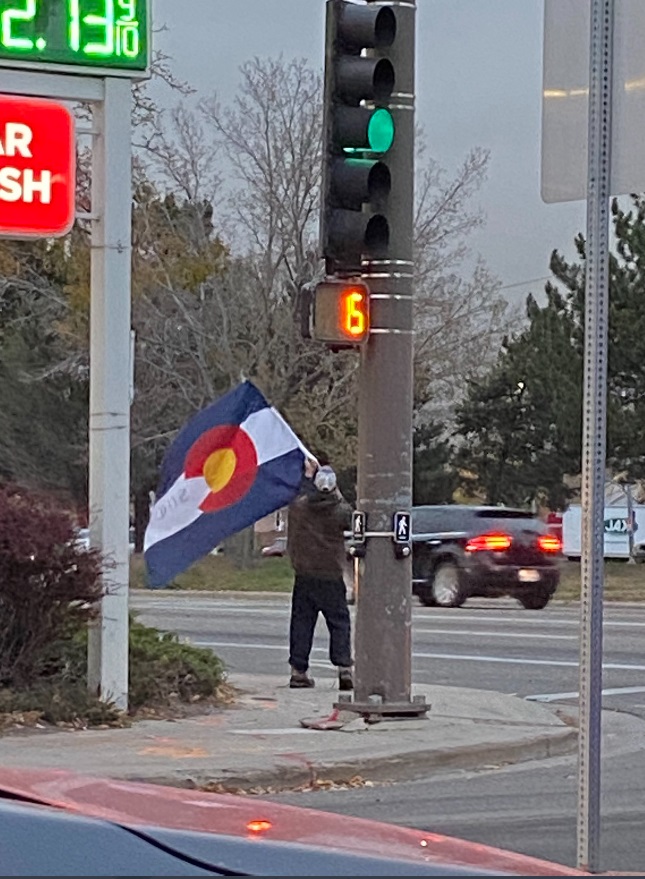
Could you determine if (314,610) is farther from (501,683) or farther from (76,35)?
(76,35)

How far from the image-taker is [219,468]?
40.7 feet

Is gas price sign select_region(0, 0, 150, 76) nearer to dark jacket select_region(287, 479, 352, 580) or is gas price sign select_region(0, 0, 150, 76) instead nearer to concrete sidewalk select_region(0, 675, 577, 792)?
dark jacket select_region(287, 479, 352, 580)

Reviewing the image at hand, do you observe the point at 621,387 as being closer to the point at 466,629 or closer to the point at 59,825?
the point at 466,629

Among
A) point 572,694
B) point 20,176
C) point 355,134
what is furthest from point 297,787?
point 572,694

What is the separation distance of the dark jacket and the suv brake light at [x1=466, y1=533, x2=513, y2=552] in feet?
42.3

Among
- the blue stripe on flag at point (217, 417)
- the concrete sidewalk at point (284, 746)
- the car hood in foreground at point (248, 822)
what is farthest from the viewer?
the blue stripe on flag at point (217, 417)

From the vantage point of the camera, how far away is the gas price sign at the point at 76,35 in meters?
11.7

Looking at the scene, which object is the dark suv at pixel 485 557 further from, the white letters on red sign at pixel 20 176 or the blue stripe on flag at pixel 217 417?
the white letters on red sign at pixel 20 176

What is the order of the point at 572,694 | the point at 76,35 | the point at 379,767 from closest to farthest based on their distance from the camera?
the point at 379,767 < the point at 76,35 < the point at 572,694

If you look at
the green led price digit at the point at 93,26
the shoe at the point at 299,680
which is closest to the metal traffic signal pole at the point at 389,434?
the green led price digit at the point at 93,26

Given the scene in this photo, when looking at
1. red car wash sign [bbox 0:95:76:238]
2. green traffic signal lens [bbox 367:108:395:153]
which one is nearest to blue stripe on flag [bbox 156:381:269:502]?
red car wash sign [bbox 0:95:76:238]

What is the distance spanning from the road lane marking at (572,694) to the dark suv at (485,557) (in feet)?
38.0

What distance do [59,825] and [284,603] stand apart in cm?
2656

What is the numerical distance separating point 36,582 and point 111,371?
1.55 m
